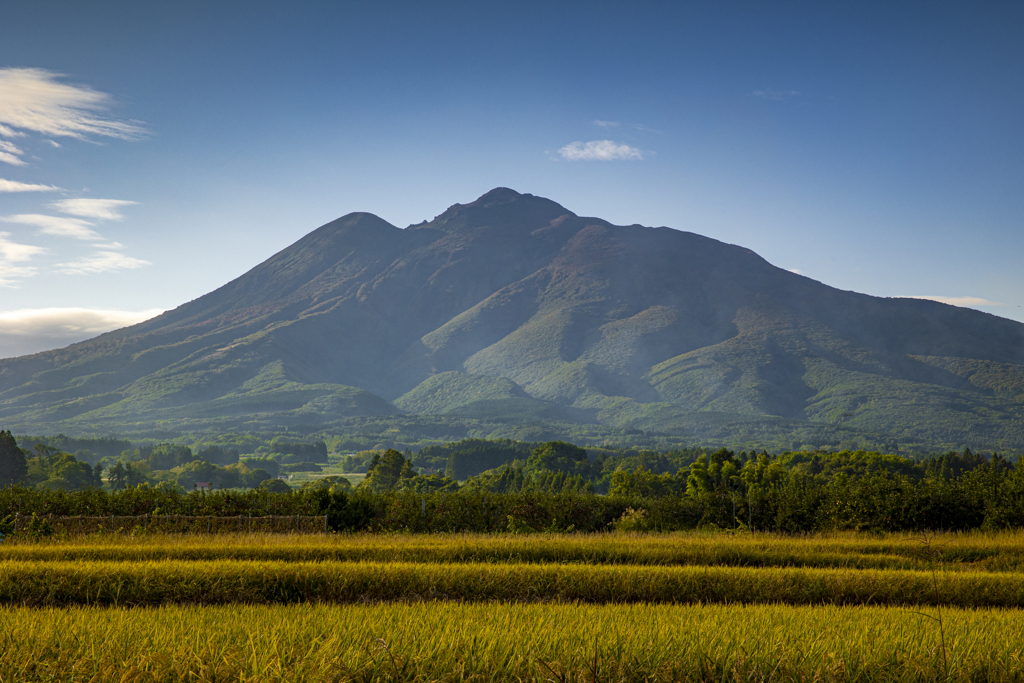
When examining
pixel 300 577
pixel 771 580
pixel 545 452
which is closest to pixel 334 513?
pixel 300 577

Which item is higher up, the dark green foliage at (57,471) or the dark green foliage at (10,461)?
the dark green foliage at (10,461)

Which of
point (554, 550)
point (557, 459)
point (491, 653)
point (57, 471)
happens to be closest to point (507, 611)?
point (491, 653)

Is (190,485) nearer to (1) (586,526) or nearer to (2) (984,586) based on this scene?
(1) (586,526)

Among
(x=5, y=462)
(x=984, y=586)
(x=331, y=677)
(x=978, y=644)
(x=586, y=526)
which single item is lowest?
(x=5, y=462)

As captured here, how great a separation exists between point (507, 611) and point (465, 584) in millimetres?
4616

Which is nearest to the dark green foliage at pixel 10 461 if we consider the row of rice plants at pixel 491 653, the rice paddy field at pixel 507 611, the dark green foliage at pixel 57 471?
the dark green foliage at pixel 57 471

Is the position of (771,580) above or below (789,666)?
below

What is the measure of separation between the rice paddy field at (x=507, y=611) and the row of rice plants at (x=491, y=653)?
0.06ft

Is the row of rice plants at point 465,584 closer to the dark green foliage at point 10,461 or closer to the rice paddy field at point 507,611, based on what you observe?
the rice paddy field at point 507,611

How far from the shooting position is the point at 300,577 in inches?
421

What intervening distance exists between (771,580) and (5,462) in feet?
352

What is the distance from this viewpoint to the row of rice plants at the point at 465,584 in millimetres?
10117

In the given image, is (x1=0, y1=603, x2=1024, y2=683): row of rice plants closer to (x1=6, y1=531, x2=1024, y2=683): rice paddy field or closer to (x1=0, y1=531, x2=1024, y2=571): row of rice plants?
(x1=6, y1=531, x2=1024, y2=683): rice paddy field

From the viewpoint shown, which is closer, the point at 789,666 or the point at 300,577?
the point at 789,666
